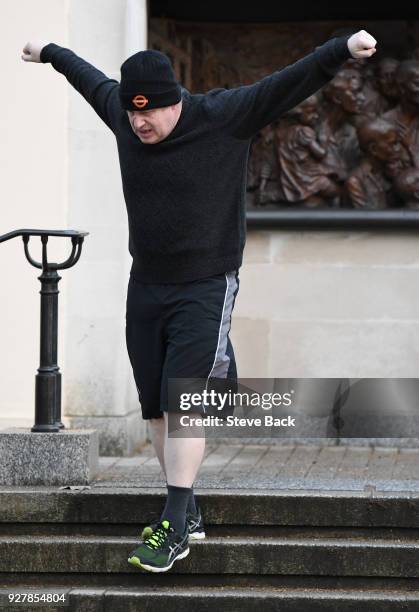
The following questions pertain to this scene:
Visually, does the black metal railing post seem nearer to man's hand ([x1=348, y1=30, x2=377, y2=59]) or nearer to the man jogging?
the man jogging

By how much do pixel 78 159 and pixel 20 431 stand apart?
2069mm

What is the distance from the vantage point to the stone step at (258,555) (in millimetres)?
6160

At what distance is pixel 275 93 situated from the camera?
18.3 feet

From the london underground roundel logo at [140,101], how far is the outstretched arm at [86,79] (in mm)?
323

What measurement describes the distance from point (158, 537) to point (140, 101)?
1.75 meters

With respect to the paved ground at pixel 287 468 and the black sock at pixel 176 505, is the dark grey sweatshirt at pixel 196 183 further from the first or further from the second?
the paved ground at pixel 287 468

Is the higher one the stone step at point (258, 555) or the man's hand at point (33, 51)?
the man's hand at point (33, 51)

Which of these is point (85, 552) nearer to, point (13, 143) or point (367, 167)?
point (13, 143)

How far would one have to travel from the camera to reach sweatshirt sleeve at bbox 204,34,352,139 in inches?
212

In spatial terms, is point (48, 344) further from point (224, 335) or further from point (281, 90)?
point (281, 90)

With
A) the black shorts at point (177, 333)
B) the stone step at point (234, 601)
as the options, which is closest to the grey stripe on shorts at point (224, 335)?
the black shorts at point (177, 333)

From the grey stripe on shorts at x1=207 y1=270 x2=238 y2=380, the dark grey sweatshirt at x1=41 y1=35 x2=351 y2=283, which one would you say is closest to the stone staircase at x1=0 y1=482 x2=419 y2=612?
the grey stripe on shorts at x1=207 y1=270 x2=238 y2=380

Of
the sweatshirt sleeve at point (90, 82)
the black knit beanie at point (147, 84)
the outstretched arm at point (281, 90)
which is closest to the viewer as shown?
the outstretched arm at point (281, 90)

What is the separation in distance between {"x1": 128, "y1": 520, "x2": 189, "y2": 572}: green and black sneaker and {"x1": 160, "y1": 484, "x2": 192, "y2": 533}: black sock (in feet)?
0.10
